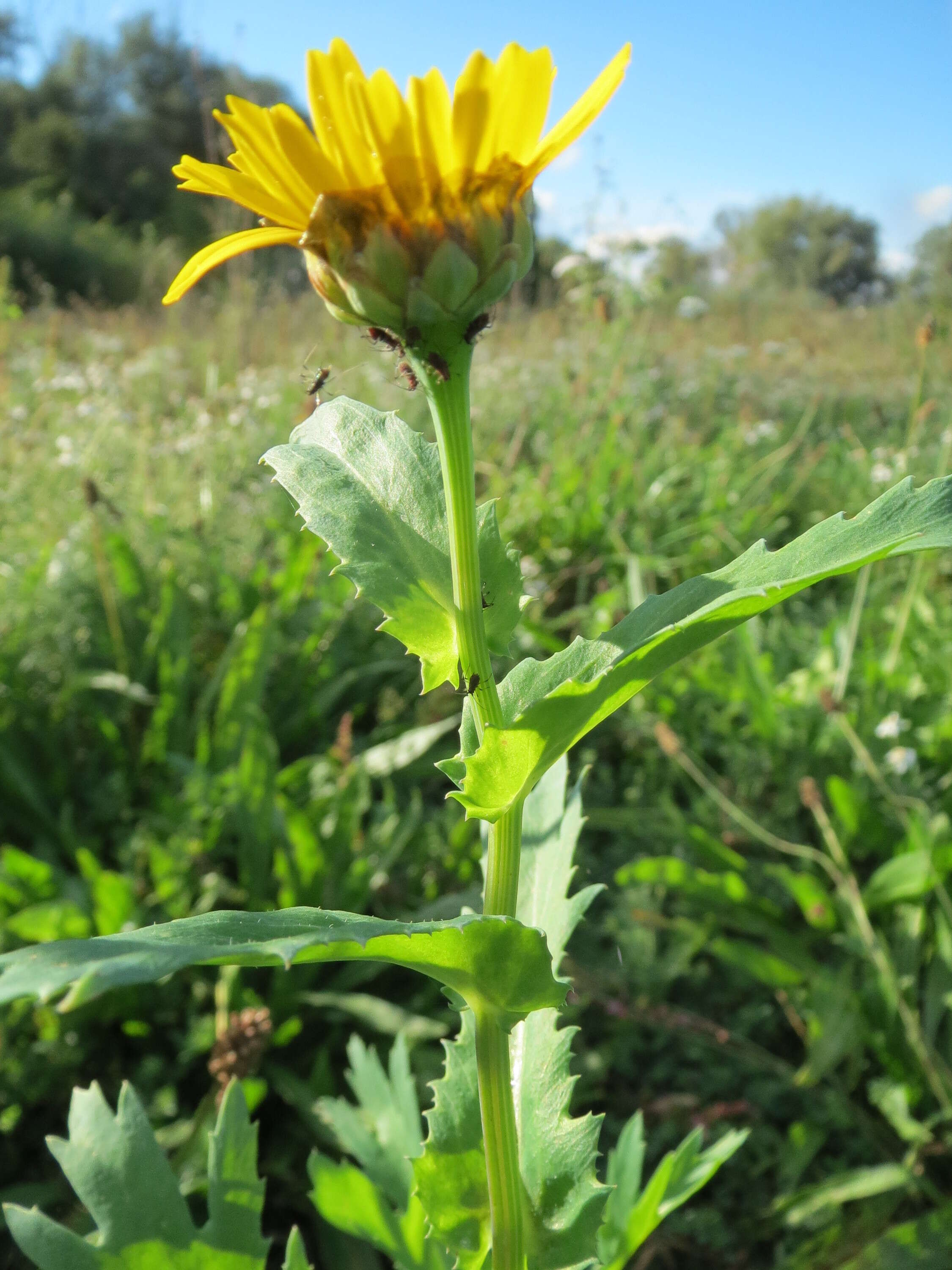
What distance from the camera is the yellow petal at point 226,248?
54 cm

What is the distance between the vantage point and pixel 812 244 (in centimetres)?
2172

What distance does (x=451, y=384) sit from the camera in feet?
1.80

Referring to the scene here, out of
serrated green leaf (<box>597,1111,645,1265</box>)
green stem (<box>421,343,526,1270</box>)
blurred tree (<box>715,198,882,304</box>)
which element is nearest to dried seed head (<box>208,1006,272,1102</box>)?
serrated green leaf (<box>597,1111,645,1265</box>)

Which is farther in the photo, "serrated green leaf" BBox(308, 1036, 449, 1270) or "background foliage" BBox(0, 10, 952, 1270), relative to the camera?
"background foliage" BBox(0, 10, 952, 1270)

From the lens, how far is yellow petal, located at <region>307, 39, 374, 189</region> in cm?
48

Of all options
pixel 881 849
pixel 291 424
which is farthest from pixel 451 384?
pixel 291 424

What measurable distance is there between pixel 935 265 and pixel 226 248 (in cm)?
1050

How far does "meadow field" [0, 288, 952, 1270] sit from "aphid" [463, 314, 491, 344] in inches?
5.9

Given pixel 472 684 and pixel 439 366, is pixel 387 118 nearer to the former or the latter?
pixel 439 366

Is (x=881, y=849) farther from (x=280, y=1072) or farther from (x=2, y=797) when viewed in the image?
(x=2, y=797)

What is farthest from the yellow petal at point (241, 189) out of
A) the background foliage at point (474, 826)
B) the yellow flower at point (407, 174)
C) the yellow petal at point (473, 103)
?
the background foliage at point (474, 826)

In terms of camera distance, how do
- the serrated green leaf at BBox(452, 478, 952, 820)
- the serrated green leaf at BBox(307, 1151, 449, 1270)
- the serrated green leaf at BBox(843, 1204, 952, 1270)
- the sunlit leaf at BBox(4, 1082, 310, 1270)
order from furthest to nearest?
the serrated green leaf at BBox(843, 1204, 952, 1270), the serrated green leaf at BBox(307, 1151, 449, 1270), the sunlit leaf at BBox(4, 1082, 310, 1270), the serrated green leaf at BBox(452, 478, 952, 820)

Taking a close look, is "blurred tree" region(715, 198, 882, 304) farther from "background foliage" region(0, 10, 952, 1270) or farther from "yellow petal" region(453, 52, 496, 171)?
"yellow petal" region(453, 52, 496, 171)

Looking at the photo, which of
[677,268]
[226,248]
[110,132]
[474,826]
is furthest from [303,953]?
[110,132]
